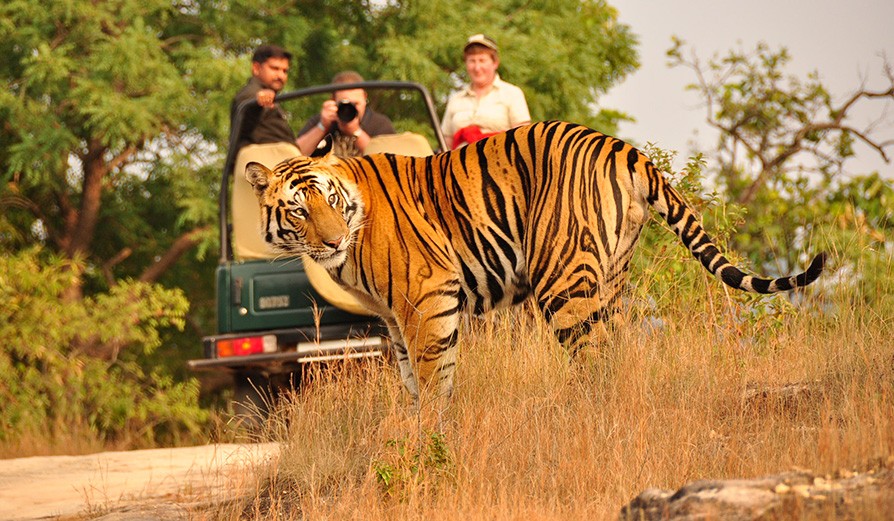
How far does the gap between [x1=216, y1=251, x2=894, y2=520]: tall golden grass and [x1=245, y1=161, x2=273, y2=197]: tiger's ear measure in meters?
1.06

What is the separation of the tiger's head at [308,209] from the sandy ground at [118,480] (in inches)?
41.9

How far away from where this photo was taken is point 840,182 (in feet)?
51.6

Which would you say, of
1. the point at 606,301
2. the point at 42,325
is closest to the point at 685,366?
the point at 606,301

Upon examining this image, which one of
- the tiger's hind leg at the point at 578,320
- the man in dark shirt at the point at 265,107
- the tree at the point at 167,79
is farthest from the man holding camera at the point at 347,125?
the tree at the point at 167,79

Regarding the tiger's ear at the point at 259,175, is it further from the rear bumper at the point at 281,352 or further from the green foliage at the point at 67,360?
the green foliage at the point at 67,360

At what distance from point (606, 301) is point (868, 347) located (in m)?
Answer: 1.34

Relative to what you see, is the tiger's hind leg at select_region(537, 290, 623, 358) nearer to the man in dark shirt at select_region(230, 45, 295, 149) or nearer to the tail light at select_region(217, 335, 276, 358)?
the man in dark shirt at select_region(230, 45, 295, 149)

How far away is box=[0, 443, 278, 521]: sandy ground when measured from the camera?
251 inches

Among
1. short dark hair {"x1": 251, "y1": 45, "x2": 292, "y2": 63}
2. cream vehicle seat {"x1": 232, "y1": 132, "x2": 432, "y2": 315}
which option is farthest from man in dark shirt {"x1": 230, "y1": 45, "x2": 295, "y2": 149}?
cream vehicle seat {"x1": 232, "y1": 132, "x2": 432, "y2": 315}

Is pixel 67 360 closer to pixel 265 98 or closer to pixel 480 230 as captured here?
pixel 265 98

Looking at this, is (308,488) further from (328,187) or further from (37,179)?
(37,179)

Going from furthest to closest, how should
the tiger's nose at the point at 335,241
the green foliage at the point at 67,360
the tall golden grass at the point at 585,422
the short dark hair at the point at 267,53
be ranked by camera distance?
the green foliage at the point at 67,360 < the short dark hair at the point at 267,53 < the tiger's nose at the point at 335,241 < the tall golden grass at the point at 585,422

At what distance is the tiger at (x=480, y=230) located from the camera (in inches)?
235

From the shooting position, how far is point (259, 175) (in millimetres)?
6129
